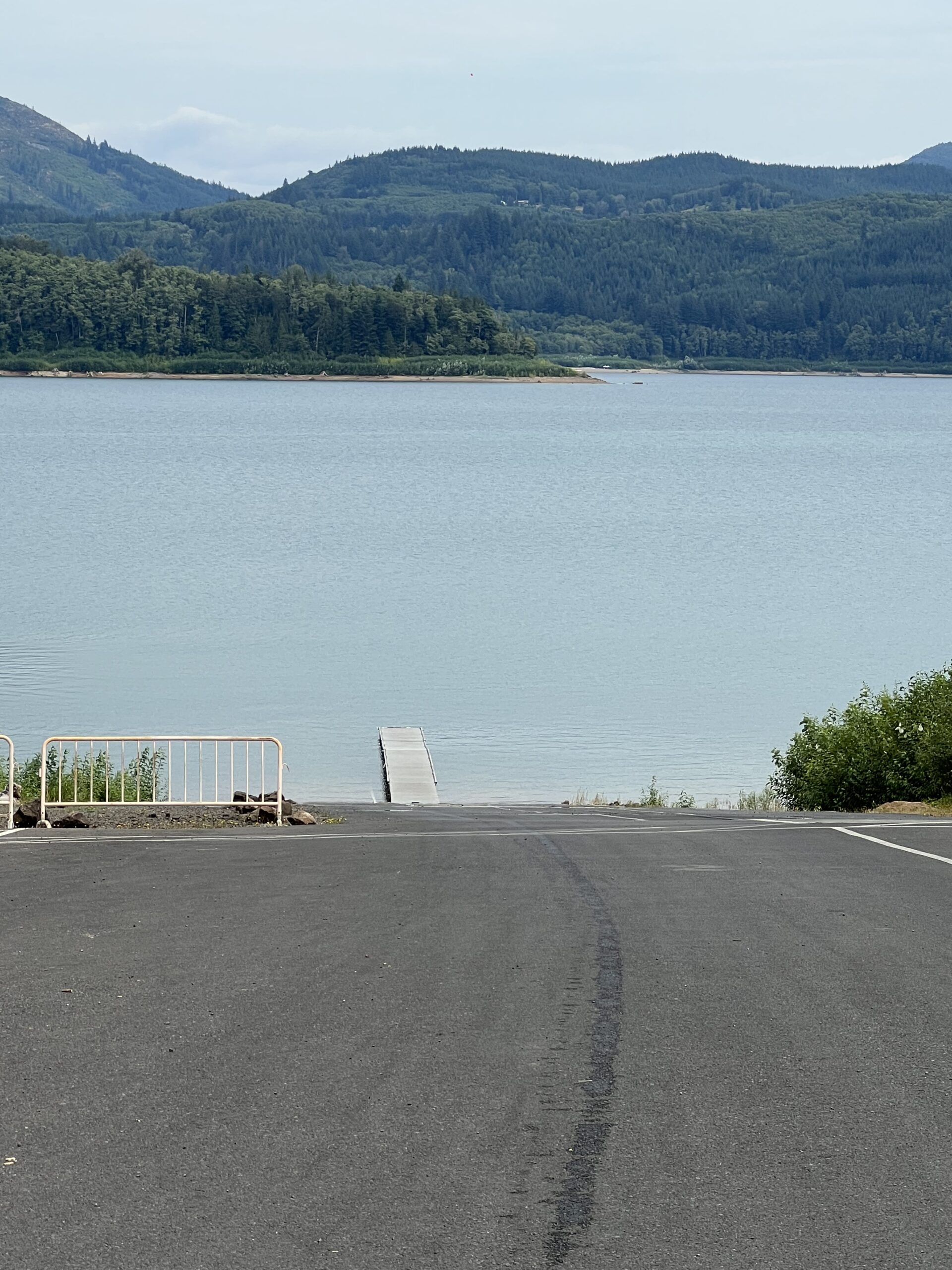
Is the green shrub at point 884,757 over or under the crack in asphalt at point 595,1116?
under

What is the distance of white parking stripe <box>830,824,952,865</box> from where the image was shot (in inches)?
567

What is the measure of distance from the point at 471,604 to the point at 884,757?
29054 millimetres

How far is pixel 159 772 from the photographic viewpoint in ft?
82.5

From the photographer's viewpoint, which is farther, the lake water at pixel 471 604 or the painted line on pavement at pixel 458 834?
the lake water at pixel 471 604

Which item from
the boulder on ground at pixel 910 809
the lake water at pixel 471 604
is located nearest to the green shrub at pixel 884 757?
the boulder on ground at pixel 910 809

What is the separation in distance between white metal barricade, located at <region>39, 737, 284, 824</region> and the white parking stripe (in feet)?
19.9

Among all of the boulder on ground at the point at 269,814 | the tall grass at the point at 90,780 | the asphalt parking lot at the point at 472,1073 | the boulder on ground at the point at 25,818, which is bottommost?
the tall grass at the point at 90,780

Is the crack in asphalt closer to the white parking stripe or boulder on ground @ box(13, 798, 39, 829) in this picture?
the white parking stripe

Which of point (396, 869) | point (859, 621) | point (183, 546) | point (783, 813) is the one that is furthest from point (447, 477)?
point (396, 869)

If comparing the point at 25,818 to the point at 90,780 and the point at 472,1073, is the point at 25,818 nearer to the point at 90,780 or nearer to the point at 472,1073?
the point at 90,780

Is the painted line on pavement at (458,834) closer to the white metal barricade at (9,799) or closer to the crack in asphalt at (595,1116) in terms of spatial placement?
the white metal barricade at (9,799)

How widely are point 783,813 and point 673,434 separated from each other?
133569 mm

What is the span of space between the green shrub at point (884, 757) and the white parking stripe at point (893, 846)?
503 cm

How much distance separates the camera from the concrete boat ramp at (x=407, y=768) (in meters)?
25.6
